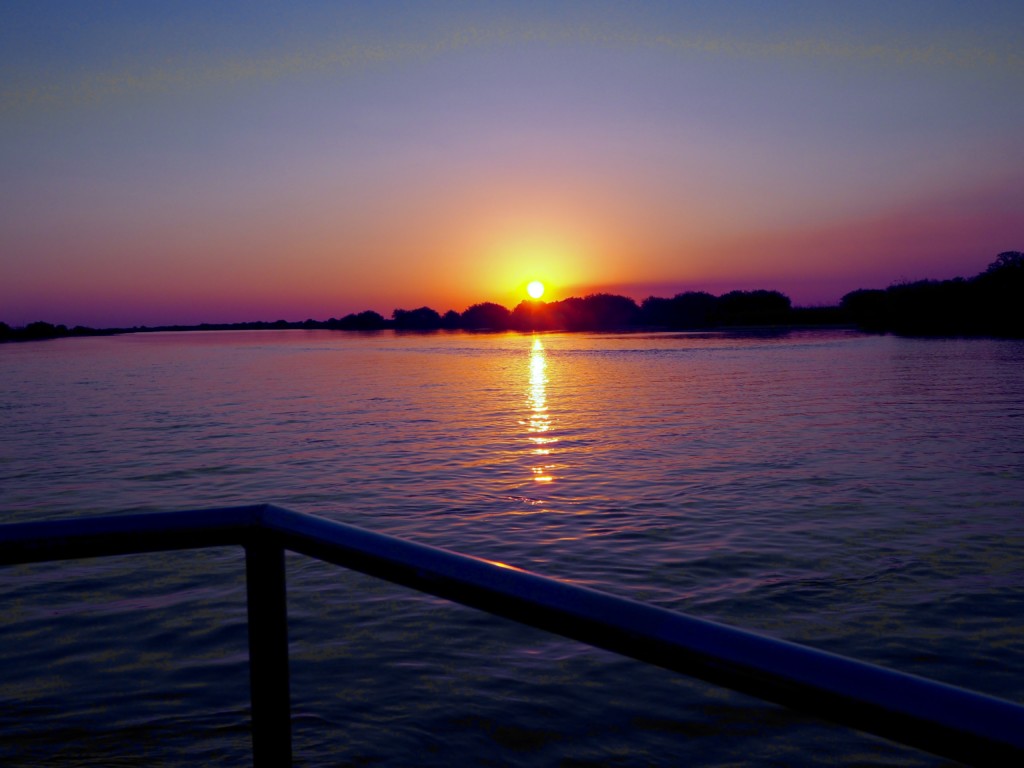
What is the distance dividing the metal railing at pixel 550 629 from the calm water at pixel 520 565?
141 inches

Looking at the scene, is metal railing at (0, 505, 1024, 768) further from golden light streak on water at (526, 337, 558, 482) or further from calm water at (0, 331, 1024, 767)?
golden light streak on water at (526, 337, 558, 482)

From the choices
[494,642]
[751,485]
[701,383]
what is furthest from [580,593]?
[701,383]

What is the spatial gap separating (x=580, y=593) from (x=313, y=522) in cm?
55

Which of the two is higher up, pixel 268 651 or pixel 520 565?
pixel 268 651

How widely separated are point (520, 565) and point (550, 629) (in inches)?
284

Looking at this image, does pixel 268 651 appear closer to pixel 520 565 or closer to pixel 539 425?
pixel 520 565

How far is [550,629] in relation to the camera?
3.38 feet

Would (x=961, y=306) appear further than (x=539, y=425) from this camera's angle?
Yes

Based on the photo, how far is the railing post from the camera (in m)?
1.46

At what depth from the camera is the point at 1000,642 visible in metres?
6.18

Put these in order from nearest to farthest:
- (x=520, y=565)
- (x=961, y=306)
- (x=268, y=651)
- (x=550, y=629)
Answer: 1. (x=550, y=629)
2. (x=268, y=651)
3. (x=520, y=565)
4. (x=961, y=306)

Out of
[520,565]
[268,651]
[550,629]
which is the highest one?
[550,629]

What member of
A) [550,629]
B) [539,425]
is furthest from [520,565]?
[539,425]

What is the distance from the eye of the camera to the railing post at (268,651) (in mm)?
1465
